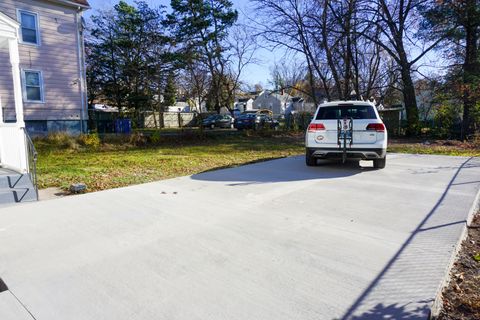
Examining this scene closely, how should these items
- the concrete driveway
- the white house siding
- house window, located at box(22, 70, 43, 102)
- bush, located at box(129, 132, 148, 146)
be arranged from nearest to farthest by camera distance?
1. the concrete driveway
2. the white house siding
3. bush, located at box(129, 132, 148, 146)
4. house window, located at box(22, 70, 43, 102)

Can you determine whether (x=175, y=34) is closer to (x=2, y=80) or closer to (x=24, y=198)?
(x=2, y=80)

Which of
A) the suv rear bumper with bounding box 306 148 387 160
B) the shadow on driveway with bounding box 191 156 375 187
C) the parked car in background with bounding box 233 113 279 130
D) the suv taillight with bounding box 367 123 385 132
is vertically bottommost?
the shadow on driveway with bounding box 191 156 375 187

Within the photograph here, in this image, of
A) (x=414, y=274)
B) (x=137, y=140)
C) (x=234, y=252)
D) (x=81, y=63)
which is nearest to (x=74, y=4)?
(x=81, y=63)

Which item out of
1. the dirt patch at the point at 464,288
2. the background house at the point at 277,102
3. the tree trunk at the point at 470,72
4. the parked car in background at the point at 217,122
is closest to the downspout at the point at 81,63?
the parked car in background at the point at 217,122

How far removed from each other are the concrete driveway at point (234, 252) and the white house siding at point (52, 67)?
1215cm

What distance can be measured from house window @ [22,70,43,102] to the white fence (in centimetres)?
1006

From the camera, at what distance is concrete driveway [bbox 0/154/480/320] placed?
7.95 ft

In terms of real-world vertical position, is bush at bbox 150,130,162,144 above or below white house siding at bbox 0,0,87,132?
below

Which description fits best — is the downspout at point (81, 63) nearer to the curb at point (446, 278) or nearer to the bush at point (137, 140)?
the bush at point (137, 140)

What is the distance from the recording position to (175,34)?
86.7ft

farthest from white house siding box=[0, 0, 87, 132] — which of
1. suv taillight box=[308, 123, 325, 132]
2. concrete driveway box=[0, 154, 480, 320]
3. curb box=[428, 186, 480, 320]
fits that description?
curb box=[428, 186, 480, 320]

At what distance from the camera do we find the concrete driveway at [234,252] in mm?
2422

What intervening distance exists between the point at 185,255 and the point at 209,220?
3.51ft

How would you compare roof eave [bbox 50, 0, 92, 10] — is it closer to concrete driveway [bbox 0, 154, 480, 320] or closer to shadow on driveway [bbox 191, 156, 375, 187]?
shadow on driveway [bbox 191, 156, 375, 187]
